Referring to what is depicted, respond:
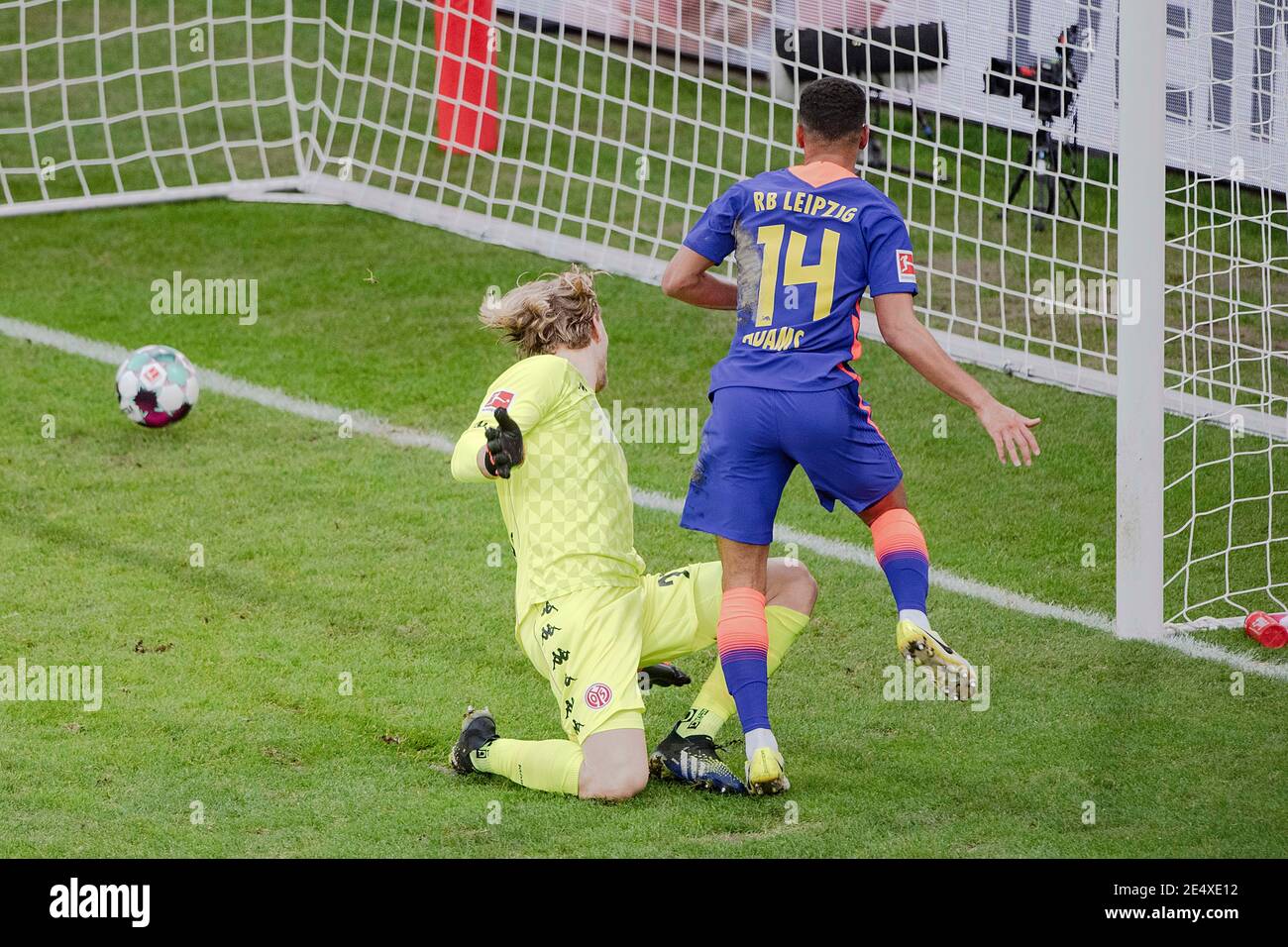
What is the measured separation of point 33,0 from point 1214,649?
302 inches

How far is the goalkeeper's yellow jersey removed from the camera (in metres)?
4.66

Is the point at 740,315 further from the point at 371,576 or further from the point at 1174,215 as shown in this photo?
the point at 1174,215

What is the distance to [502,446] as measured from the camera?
424 centimetres

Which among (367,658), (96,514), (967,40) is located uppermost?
(967,40)

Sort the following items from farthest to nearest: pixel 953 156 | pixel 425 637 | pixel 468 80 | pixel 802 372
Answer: pixel 468 80 → pixel 953 156 → pixel 425 637 → pixel 802 372

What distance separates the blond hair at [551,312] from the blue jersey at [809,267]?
17.4 inches

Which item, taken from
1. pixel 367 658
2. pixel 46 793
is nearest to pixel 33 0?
pixel 367 658

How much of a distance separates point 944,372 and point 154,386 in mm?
4291

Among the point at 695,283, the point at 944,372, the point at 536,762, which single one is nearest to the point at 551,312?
the point at 695,283

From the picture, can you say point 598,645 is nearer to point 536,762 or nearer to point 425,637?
point 536,762

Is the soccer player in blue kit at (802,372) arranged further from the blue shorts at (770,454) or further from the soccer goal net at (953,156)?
the soccer goal net at (953,156)

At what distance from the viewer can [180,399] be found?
7.58 meters

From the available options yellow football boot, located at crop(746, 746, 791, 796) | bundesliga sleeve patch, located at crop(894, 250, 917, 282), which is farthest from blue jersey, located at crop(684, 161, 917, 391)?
yellow football boot, located at crop(746, 746, 791, 796)

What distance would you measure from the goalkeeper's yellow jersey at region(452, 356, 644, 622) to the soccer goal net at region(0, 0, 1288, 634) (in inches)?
78.5
